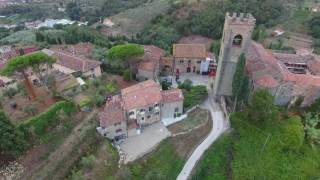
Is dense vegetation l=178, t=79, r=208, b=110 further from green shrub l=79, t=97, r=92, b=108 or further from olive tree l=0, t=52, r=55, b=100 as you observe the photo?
olive tree l=0, t=52, r=55, b=100

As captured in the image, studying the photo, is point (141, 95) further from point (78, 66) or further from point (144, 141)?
point (78, 66)

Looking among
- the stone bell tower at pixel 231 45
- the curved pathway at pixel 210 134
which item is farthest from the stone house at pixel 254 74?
the curved pathway at pixel 210 134

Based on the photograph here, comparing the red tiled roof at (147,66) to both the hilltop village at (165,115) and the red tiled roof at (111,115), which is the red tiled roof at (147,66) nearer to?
the hilltop village at (165,115)

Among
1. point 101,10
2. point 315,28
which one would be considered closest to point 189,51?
point 315,28

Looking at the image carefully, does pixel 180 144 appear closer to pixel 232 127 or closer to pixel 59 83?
pixel 232 127

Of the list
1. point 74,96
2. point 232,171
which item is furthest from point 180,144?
point 74,96

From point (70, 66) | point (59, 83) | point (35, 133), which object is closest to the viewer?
point (35, 133)

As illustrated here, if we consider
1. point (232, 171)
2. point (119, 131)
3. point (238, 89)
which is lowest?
point (232, 171)
